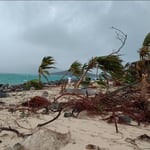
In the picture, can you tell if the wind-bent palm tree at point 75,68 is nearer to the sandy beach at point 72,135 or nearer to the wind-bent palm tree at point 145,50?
the wind-bent palm tree at point 145,50

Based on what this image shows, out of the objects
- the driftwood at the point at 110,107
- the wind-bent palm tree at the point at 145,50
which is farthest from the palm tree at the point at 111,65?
the driftwood at the point at 110,107

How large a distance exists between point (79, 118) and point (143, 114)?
44.6 inches

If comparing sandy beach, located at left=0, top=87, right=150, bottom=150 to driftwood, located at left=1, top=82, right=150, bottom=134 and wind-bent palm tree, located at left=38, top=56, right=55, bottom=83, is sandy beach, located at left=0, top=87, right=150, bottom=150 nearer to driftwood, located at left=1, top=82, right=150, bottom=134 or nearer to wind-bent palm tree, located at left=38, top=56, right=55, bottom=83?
driftwood, located at left=1, top=82, right=150, bottom=134

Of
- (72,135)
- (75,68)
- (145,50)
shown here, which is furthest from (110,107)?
(75,68)

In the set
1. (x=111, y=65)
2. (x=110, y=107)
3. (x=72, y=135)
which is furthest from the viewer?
(x=111, y=65)

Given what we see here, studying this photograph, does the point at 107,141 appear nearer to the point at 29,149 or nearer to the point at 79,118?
the point at 29,149

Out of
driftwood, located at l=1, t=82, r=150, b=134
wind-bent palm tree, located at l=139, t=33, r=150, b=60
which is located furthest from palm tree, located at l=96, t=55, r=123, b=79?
driftwood, located at l=1, t=82, r=150, b=134

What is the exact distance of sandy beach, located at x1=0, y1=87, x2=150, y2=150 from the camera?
3607 millimetres

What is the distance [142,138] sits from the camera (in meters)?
4.24

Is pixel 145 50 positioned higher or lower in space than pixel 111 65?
higher

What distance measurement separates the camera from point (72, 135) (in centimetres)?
422

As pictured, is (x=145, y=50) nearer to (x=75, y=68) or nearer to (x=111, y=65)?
(x=111, y=65)

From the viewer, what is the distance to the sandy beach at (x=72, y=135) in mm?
3607

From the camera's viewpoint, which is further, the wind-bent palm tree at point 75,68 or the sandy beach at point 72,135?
the wind-bent palm tree at point 75,68
